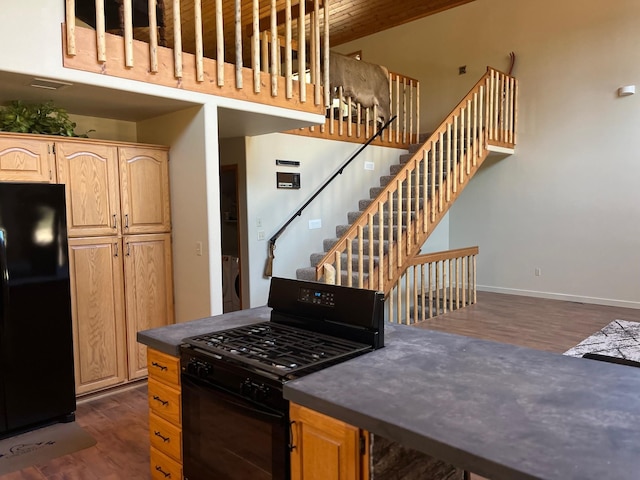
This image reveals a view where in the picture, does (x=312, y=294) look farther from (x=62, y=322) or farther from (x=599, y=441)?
(x=62, y=322)

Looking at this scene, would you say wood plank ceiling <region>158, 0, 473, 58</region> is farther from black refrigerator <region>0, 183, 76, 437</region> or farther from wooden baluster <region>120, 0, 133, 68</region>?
black refrigerator <region>0, 183, 76, 437</region>

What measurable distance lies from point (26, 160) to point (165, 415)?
217 cm

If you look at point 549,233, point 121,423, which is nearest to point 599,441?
point 121,423

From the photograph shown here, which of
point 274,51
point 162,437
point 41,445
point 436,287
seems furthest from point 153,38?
point 436,287

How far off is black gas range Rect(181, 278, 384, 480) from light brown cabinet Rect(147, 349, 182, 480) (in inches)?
2.7

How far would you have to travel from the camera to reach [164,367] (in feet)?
6.92

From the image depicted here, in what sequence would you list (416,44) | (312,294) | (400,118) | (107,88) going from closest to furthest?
(312,294)
(107,88)
(400,118)
(416,44)

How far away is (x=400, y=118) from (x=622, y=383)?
7.03m

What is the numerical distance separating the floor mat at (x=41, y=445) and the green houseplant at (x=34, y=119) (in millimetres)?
2079

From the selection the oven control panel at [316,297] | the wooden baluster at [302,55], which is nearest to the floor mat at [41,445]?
the oven control panel at [316,297]

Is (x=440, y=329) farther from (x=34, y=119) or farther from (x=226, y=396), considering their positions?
(x=34, y=119)

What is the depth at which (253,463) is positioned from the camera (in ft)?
5.56

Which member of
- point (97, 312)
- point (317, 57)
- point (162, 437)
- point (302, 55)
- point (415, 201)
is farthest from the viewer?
point (415, 201)

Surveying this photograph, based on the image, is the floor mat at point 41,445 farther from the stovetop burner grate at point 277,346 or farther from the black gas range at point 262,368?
the stovetop burner grate at point 277,346
